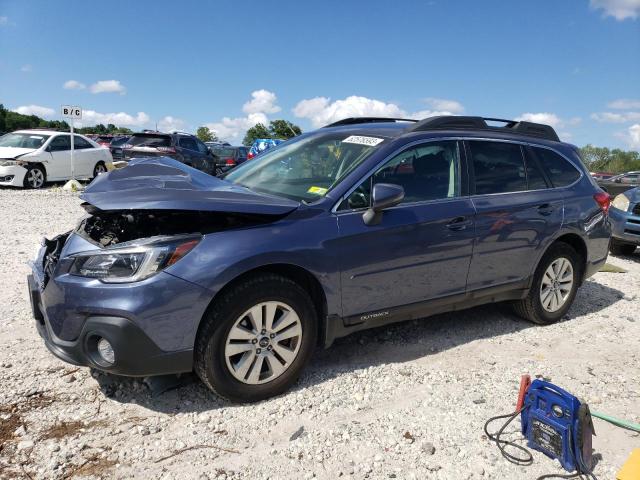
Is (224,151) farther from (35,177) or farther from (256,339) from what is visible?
(256,339)

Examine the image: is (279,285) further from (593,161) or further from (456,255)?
(593,161)

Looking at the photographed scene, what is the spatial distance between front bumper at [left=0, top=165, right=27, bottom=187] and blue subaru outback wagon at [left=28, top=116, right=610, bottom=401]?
11699 mm

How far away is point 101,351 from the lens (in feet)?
9.57

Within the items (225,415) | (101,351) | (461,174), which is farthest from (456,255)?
(101,351)

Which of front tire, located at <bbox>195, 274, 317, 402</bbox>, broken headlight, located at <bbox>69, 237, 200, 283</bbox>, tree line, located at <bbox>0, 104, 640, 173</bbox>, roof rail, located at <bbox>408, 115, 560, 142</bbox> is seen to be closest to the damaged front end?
broken headlight, located at <bbox>69, 237, 200, 283</bbox>

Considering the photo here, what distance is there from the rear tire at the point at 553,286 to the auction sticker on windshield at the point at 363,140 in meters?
2.02

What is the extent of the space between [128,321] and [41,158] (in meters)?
13.6

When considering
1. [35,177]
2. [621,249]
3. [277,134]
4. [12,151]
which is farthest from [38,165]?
[277,134]

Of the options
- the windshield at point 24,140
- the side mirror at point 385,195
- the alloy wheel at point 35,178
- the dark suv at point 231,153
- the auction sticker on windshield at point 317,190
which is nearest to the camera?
the side mirror at point 385,195

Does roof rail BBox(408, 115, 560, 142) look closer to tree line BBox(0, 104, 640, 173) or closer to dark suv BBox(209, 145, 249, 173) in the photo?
A: dark suv BBox(209, 145, 249, 173)

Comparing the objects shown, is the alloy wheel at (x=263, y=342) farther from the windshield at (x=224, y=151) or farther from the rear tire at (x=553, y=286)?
the windshield at (x=224, y=151)

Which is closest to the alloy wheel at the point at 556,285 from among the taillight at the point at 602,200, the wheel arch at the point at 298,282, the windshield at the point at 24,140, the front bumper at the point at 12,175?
the taillight at the point at 602,200

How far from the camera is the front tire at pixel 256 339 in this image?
2.99m

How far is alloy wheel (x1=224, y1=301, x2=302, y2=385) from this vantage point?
10.1 feet
